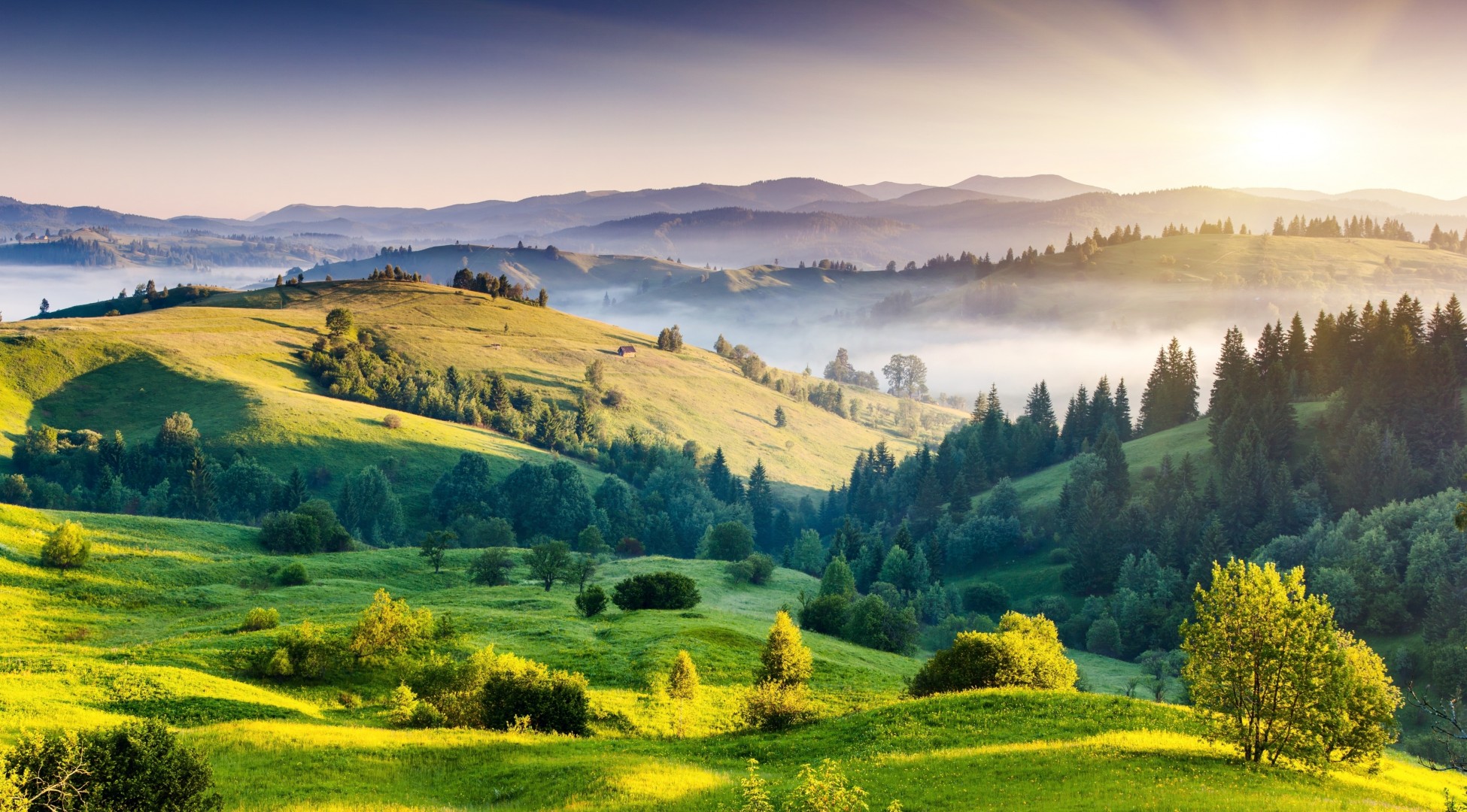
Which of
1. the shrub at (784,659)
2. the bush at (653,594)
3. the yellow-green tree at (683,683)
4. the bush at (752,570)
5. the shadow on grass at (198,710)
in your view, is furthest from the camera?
the bush at (752,570)

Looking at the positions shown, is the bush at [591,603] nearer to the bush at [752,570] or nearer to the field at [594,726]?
the field at [594,726]

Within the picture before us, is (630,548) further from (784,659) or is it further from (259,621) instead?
(784,659)

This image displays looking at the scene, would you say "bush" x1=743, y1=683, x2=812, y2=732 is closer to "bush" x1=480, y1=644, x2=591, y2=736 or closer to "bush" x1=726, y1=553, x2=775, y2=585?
"bush" x1=480, y1=644, x2=591, y2=736

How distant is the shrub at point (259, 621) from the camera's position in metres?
59.7

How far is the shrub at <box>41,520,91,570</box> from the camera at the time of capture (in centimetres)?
7006

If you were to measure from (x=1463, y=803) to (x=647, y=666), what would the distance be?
45956mm

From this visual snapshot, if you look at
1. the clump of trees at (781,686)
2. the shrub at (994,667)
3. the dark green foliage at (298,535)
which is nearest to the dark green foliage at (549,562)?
the dark green foliage at (298,535)

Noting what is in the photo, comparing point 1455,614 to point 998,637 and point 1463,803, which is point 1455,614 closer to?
point 998,637

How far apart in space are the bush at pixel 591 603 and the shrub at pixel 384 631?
73.1ft

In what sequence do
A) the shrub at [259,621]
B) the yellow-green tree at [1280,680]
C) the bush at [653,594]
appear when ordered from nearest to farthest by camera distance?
1. the yellow-green tree at [1280,680]
2. the shrub at [259,621]
3. the bush at [653,594]

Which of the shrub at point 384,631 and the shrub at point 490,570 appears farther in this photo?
the shrub at point 490,570

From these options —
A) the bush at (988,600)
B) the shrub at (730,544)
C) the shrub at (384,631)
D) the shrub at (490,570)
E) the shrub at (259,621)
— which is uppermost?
the shrub at (384,631)

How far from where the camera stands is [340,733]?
124 feet

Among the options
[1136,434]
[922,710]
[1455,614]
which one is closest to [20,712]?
[922,710]
